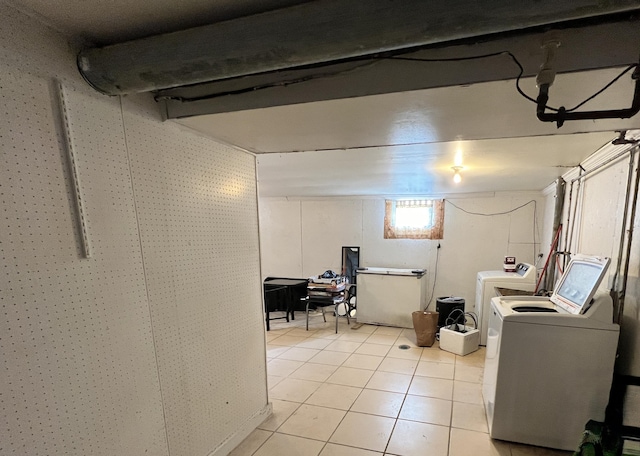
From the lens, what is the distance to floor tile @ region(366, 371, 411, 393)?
2730 mm

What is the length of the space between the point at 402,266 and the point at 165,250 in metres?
4.36

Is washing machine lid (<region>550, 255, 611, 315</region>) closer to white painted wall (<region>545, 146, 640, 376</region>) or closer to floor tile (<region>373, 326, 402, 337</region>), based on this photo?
white painted wall (<region>545, 146, 640, 376</region>)

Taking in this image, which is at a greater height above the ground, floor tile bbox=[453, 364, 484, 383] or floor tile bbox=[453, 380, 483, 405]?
floor tile bbox=[453, 380, 483, 405]

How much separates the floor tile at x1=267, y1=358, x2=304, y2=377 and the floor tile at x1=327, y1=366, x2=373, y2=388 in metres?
0.46

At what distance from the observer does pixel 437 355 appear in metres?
3.46

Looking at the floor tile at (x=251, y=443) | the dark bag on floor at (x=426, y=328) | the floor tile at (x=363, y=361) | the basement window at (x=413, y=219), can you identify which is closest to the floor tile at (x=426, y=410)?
the floor tile at (x=363, y=361)

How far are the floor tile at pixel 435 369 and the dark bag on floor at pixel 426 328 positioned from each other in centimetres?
44

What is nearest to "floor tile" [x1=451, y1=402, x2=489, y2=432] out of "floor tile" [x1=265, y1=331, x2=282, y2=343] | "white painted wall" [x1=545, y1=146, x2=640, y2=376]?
"white painted wall" [x1=545, y1=146, x2=640, y2=376]

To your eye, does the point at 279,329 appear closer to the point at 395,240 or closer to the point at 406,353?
the point at 406,353

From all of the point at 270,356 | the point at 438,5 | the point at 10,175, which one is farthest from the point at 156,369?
the point at 270,356

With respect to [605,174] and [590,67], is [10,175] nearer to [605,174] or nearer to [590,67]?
[590,67]

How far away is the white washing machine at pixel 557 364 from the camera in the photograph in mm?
1773

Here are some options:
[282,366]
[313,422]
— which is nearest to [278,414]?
[313,422]

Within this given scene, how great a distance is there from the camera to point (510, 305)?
2188 mm
